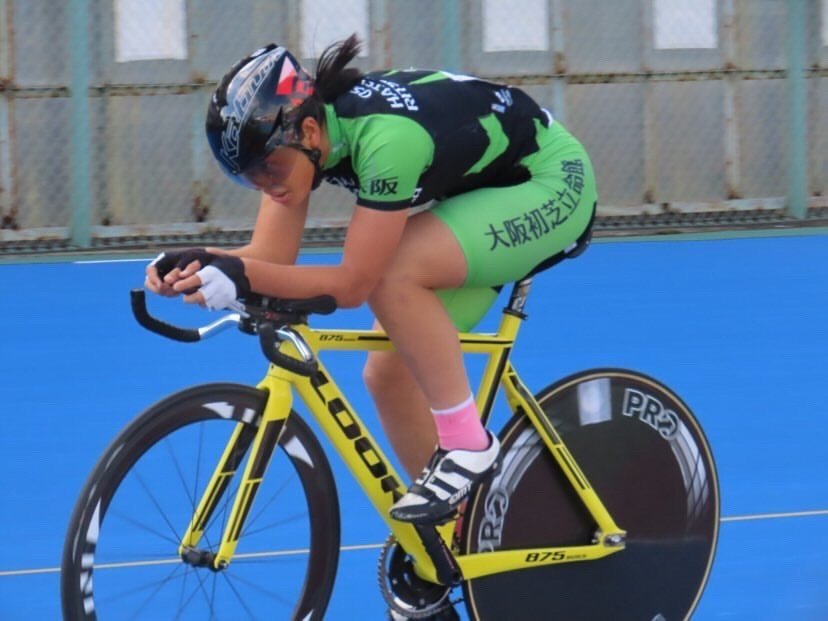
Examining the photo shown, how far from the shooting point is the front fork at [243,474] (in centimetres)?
296

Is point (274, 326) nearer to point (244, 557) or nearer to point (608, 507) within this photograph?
point (608, 507)

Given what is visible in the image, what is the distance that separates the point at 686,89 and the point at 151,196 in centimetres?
354

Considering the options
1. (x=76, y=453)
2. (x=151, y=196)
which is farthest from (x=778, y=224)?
(x=76, y=453)

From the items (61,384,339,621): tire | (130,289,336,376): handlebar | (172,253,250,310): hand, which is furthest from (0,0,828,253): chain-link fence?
(172,253,250,310): hand

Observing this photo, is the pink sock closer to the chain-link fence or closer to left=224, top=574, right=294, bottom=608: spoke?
left=224, top=574, right=294, bottom=608: spoke

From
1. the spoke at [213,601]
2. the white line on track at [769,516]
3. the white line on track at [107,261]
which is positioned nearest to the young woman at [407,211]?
the spoke at [213,601]

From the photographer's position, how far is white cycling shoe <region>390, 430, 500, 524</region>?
3.13 meters

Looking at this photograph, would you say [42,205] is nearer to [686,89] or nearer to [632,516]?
[686,89]

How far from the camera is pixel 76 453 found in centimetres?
524

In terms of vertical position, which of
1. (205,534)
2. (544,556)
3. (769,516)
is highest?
(205,534)

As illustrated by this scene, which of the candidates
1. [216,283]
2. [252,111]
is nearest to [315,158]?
[252,111]

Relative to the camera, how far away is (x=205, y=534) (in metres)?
3.00

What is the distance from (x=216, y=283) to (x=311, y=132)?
40cm

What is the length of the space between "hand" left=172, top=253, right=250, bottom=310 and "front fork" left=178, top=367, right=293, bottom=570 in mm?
277
